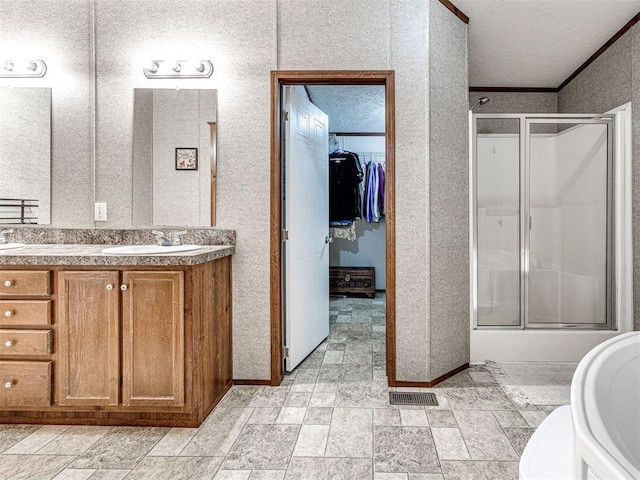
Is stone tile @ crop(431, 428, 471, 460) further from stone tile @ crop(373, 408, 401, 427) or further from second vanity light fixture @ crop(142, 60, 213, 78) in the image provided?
second vanity light fixture @ crop(142, 60, 213, 78)

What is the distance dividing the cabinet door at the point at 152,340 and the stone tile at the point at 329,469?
720 millimetres

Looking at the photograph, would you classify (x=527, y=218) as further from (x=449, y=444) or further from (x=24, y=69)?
(x=24, y=69)

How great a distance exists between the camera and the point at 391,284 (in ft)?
8.65

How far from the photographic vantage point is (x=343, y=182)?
5422 mm

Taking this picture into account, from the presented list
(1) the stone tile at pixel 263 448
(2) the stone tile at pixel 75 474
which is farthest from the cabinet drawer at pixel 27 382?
(1) the stone tile at pixel 263 448

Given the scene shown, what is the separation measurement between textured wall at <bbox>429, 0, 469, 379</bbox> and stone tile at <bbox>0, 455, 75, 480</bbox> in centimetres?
211

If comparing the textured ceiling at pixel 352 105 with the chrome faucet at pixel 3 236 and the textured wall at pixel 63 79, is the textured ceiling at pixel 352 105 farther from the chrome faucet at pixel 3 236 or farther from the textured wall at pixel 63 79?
the chrome faucet at pixel 3 236

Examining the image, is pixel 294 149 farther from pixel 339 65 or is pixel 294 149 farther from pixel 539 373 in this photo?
pixel 539 373

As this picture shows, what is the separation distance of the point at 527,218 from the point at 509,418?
160 cm

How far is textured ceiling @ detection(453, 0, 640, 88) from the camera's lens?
2736mm

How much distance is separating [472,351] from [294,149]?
2.07 meters

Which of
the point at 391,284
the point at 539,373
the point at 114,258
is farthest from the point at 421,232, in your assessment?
the point at 114,258

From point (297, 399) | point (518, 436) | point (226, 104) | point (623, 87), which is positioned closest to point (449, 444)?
point (518, 436)

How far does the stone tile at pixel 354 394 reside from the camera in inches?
94.3
